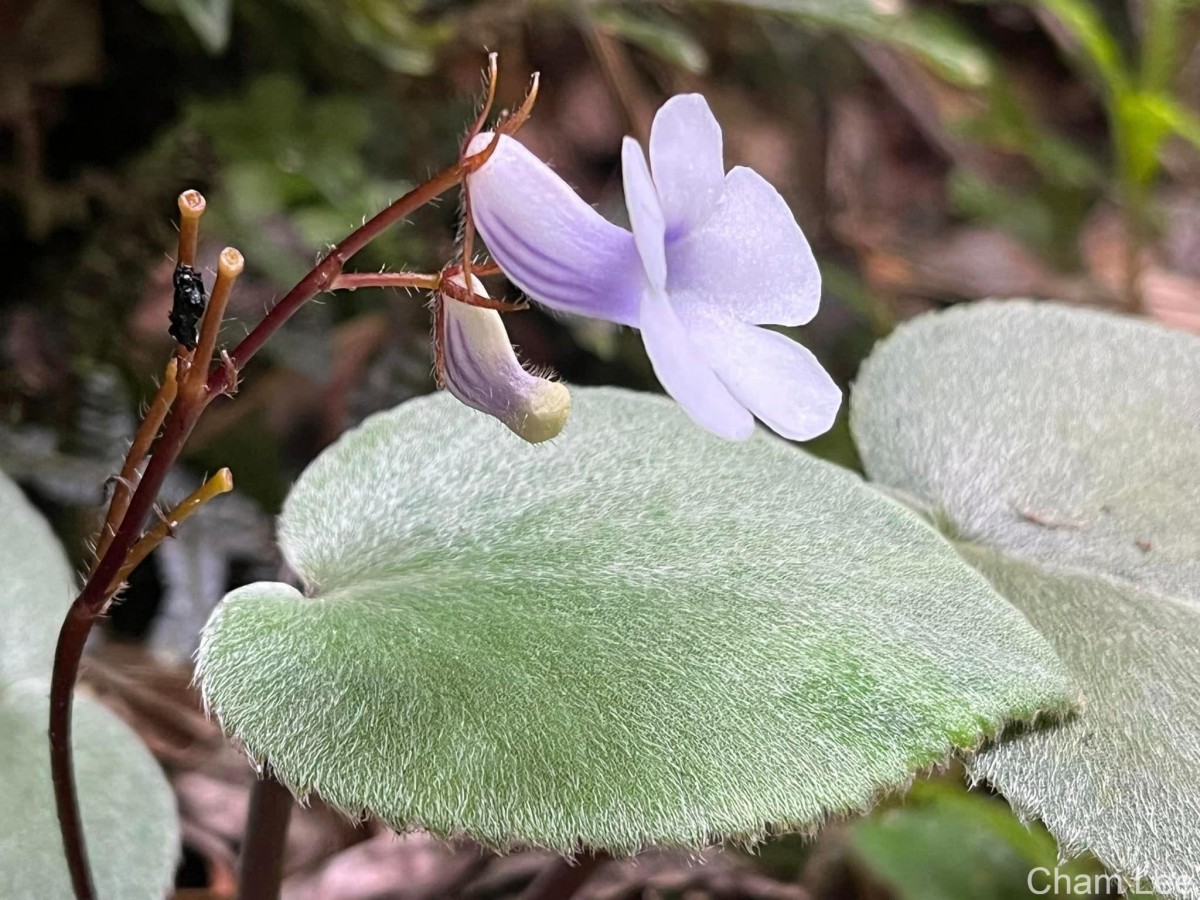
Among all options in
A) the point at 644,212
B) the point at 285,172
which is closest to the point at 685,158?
the point at 644,212

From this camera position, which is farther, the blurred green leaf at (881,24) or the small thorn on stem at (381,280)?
the blurred green leaf at (881,24)

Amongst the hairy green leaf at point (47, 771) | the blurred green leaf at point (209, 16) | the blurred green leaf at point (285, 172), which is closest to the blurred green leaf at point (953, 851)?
the hairy green leaf at point (47, 771)

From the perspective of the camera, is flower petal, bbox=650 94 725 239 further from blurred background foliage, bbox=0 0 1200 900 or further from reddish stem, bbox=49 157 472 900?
blurred background foliage, bbox=0 0 1200 900

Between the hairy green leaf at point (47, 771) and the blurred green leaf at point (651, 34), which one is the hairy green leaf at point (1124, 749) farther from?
the blurred green leaf at point (651, 34)

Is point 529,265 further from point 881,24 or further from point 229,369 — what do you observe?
point 881,24

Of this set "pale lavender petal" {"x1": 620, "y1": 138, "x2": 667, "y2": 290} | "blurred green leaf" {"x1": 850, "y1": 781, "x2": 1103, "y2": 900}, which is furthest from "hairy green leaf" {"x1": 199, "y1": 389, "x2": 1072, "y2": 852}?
"blurred green leaf" {"x1": 850, "y1": 781, "x2": 1103, "y2": 900}

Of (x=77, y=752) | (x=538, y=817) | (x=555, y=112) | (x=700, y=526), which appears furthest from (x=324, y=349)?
(x=555, y=112)

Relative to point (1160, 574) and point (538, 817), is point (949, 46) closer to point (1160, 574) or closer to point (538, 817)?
point (1160, 574)
